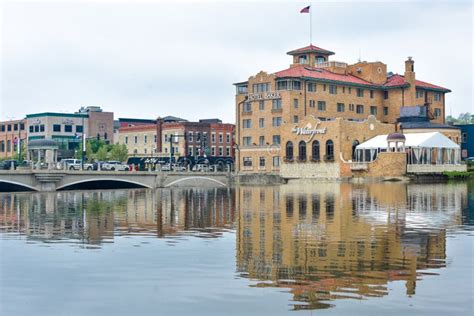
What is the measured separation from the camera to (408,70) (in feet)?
470

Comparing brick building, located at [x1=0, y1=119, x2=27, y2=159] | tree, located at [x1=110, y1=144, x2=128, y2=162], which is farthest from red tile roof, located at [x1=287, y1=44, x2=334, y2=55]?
brick building, located at [x1=0, y1=119, x2=27, y2=159]

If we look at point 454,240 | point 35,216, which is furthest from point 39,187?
point 454,240

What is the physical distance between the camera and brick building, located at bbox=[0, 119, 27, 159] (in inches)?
7436

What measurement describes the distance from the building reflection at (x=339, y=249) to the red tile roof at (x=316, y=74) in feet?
267

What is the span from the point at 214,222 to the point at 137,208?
16616mm

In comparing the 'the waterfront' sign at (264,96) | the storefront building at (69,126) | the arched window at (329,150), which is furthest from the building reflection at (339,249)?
the storefront building at (69,126)

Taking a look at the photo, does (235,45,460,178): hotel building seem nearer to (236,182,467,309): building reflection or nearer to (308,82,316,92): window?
(308,82,316,92): window

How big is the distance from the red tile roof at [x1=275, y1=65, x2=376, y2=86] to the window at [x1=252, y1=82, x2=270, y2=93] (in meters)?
2.73

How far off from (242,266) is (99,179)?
75.7 metres

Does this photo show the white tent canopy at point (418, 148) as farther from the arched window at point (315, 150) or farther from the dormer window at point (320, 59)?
the dormer window at point (320, 59)

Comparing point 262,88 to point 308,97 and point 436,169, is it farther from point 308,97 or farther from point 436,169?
point 436,169

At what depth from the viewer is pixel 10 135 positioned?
193 m

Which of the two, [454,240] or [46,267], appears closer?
[46,267]

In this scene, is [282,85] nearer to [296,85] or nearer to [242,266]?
[296,85]
